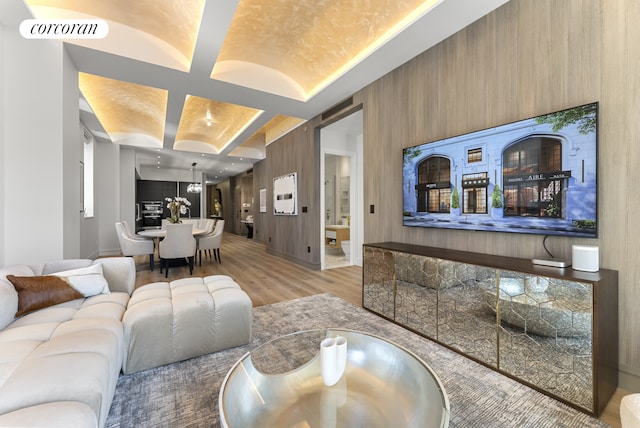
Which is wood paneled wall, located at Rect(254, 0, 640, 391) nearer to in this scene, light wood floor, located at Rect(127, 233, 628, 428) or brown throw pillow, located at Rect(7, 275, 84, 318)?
light wood floor, located at Rect(127, 233, 628, 428)

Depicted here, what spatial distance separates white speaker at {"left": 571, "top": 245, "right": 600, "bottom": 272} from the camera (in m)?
1.65

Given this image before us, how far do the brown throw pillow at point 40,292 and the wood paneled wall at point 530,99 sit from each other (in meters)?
3.18

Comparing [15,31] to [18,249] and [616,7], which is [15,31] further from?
[616,7]

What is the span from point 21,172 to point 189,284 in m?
2.06

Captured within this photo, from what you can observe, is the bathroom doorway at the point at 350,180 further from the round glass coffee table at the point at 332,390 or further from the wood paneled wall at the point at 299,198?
the round glass coffee table at the point at 332,390

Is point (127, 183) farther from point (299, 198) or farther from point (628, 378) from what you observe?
point (628, 378)

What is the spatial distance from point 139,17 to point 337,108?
9.08ft

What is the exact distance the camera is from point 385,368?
1.31 m

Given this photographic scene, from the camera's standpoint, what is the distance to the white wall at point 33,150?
256 centimetres

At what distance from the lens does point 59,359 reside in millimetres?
1167

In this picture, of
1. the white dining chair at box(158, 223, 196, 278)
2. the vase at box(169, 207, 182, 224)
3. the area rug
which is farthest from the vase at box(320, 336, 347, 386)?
the vase at box(169, 207, 182, 224)

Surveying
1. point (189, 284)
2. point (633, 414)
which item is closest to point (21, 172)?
point (189, 284)

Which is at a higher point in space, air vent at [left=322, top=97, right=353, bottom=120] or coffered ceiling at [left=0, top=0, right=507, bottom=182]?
coffered ceiling at [left=0, top=0, right=507, bottom=182]

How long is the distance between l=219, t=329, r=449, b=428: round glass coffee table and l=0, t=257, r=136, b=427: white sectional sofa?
0.54m
